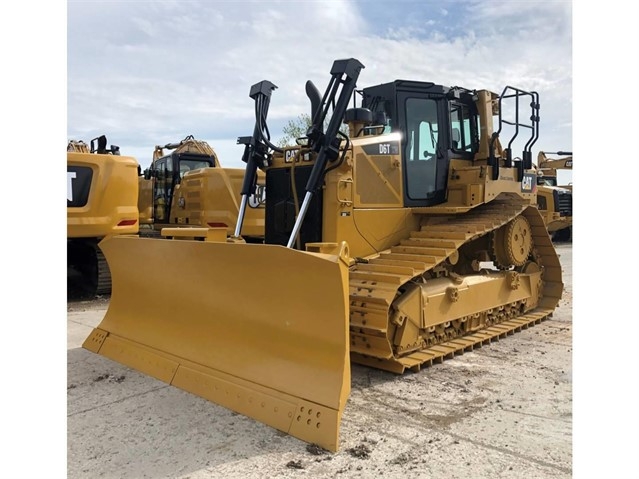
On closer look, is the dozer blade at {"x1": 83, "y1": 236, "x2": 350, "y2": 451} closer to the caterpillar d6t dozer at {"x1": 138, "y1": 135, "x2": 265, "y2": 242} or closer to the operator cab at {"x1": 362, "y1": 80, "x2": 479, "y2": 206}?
the operator cab at {"x1": 362, "y1": 80, "x2": 479, "y2": 206}

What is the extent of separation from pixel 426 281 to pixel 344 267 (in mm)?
1966

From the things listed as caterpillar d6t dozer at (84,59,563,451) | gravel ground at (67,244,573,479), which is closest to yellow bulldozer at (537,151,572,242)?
caterpillar d6t dozer at (84,59,563,451)

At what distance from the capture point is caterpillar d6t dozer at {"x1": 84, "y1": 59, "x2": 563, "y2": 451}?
3.83m

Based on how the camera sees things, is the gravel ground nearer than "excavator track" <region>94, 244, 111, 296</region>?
Yes

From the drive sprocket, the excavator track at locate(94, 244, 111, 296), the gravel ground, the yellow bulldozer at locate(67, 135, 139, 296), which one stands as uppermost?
the yellow bulldozer at locate(67, 135, 139, 296)

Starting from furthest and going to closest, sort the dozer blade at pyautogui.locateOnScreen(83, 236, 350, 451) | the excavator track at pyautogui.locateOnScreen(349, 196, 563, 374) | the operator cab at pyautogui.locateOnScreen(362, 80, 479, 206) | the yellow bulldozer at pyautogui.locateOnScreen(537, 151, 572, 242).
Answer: the yellow bulldozer at pyautogui.locateOnScreen(537, 151, 572, 242) < the operator cab at pyautogui.locateOnScreen(362, 80, 479, 206) < the excavator track at pyautogui.locateOnScreen(349, 196, 563, 374) < the dozer blade at pyautogui.locateOnScreen(83, 236, 350, 451)

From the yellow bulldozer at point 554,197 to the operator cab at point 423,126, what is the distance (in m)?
12.6

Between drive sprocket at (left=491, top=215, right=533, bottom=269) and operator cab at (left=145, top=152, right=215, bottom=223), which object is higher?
operator cab at (left=145, top=152, right=215, bottom=223)

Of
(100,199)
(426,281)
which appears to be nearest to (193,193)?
(100,199)

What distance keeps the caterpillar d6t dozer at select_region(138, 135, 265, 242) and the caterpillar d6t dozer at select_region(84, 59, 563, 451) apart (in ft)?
10.3

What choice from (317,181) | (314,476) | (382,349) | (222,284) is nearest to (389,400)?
(382,349)

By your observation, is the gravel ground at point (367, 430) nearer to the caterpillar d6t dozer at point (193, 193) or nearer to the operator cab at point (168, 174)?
the caterpillar d6t dozer at point (193, 193)

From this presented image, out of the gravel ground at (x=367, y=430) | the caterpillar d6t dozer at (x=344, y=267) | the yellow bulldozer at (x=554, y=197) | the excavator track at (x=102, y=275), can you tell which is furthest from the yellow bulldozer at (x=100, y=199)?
the yellow bulldozer at (x=554, y=197)

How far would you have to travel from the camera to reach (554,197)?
1919 centimetres
